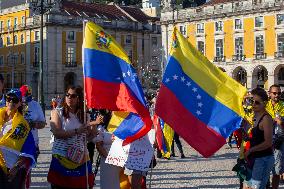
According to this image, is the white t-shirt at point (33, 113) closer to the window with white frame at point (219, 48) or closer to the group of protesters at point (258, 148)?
the group of protesters at point (258, 148)

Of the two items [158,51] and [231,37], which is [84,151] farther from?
[158,51]

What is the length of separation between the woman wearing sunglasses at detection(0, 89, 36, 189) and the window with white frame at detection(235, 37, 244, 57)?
157 feet

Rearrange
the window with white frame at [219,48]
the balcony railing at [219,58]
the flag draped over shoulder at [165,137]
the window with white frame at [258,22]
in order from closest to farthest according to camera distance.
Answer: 1. the flag draped over shoulder at [165,137]
2. the window with white frame at [258,22]
3. the balcony railing at [219,58]
4. the window with white frame at [219,48]

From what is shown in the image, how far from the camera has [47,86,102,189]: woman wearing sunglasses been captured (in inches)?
240

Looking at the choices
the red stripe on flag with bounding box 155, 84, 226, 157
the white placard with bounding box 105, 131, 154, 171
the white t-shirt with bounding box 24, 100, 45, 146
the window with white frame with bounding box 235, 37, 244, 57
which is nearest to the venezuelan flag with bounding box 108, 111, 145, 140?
the white placard with bounding box 105, 131, 154, 171

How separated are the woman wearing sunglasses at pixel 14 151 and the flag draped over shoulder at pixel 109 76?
35.6 inches

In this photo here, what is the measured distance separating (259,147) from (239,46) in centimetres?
4751

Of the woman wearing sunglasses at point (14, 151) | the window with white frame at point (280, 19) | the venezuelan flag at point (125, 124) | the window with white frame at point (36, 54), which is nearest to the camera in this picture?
the woman wearing sunglasses at point (14, 151)

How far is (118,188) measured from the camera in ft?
24.8

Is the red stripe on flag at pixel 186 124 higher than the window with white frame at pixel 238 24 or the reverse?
the reverse

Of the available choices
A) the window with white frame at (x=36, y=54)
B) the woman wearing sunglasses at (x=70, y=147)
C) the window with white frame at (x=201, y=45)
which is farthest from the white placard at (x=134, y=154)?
the window with white frame at (x=36, y=54)

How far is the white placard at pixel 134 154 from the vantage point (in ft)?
22.5

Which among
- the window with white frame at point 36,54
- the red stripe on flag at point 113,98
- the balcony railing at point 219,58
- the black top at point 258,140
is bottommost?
the black top at point 258,140

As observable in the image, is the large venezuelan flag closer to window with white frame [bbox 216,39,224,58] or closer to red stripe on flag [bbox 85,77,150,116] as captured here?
red stripe on flag [bbox 85,77,150,116]
